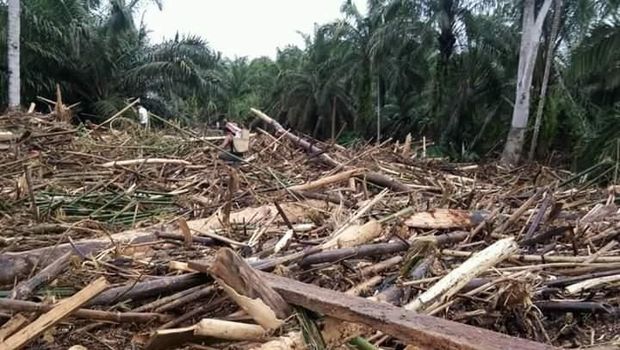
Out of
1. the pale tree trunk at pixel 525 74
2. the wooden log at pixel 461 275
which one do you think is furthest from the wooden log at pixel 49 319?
the pale tree trunk at pixel 525 74

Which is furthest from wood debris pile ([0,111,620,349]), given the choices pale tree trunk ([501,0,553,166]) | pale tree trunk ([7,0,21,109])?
pale tree trunk ([501,0,553,166])

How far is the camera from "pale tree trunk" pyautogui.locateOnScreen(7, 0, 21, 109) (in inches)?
498

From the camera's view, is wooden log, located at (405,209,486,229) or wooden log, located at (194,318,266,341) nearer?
wooden log, located at (194,318,266,341)

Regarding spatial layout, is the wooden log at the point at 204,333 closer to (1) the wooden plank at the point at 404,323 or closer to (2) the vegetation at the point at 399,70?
(1) the wooden plank at the point at 404,323

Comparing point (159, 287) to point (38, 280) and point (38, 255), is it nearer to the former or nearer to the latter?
point (38, 280)

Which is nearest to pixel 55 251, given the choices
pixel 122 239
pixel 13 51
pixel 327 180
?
pixel 122 239

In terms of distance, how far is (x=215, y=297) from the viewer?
8.74 ft

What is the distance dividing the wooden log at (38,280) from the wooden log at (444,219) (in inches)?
91.0

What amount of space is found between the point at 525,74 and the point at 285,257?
1448 cm

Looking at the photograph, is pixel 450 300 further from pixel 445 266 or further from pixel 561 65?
pixel 561 65

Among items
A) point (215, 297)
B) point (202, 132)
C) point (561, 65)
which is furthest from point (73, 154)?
point (561, 65)

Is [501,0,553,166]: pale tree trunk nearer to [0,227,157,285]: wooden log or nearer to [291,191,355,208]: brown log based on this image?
[291,191,355,208]: brown log

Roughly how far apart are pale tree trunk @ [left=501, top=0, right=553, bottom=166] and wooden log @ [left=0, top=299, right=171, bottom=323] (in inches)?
564

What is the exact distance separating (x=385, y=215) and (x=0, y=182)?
3.57 m
